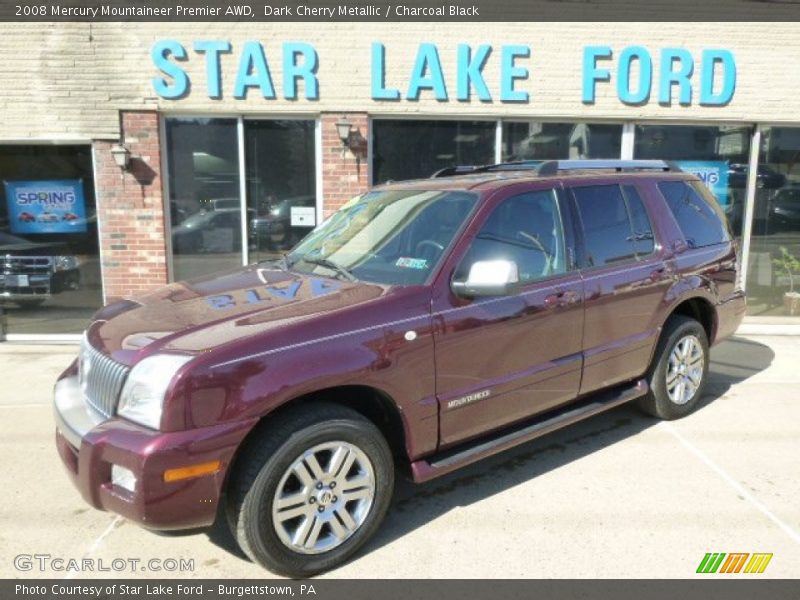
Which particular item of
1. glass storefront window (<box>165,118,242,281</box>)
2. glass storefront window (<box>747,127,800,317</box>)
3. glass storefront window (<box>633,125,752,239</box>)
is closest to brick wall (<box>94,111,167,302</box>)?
glass storefront window (<box>165,118,242,281</box>)

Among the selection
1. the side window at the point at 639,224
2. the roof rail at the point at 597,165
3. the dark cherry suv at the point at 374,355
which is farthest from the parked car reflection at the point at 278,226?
the side window at the point at 639,224

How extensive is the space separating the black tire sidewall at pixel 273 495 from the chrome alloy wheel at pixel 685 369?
2.70 metres

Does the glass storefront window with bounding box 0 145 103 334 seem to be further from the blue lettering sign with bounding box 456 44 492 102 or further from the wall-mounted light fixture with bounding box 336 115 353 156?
the blue lettering sign with bounding box 456 44 492 102

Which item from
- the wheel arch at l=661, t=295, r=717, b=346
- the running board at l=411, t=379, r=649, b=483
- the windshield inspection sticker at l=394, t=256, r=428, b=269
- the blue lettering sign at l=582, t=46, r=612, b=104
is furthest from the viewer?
the blue lettering sign at l=582, t=46, r=612, b=104

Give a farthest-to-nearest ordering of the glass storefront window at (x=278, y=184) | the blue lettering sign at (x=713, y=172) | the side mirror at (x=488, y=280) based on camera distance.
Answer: the blue lettering sign at (x=713, y=172) < the glass storefront window at (x=278, y=184) < the side mirror at (x=488, y=280)

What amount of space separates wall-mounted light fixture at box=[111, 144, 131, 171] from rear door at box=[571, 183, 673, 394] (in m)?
5.58

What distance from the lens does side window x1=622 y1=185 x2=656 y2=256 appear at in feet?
14.4

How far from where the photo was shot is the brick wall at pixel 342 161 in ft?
24.8

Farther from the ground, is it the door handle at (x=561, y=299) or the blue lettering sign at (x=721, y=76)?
the blue lettering sign at (x=721, y=76)

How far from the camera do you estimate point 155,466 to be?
2484 mm

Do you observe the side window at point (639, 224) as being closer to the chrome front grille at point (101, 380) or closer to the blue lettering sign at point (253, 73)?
the chrome front grille at point (101, 380)

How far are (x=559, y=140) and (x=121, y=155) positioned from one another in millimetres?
5464

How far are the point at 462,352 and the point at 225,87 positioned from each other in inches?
220
